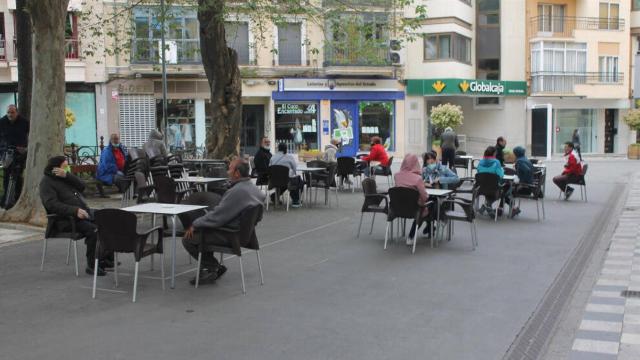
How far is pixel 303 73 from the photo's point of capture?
3309cm

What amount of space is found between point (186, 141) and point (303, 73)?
263 inches

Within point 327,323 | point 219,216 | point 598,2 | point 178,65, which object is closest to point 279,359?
point 327,323

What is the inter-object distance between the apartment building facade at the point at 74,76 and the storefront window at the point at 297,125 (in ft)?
29.0

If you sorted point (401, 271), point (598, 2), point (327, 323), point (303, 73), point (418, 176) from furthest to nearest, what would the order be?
point (598, 2), point (303, 73), point (418, 176), point (401, 271), point (327, 323)

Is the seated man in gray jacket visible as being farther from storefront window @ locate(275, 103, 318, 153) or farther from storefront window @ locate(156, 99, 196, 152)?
storefront window @ locate(275, 103, 318, 153)

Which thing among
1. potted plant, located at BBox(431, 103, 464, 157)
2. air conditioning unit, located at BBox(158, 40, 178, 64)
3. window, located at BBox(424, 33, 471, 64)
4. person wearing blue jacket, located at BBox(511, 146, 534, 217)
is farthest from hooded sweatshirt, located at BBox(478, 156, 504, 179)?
window, located at BBox(424, 33, 471, 64)

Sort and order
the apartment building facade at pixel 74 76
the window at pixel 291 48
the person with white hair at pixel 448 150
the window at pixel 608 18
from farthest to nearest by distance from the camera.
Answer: the window at pixel 608 18, the window at pixel 291 48, the apartment building facade at pixel 74 76, the person with white hair at pixel 448 150

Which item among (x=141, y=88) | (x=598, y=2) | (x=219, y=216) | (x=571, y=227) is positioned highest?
(x=598, y=2)

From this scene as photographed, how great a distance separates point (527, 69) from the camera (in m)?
36.6

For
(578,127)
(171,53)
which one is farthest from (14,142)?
(578,127)

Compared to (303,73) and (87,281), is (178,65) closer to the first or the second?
(303,73)

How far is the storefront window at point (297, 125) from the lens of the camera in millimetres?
33719

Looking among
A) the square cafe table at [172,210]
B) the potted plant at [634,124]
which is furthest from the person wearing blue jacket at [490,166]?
the potted plant at [634,124]

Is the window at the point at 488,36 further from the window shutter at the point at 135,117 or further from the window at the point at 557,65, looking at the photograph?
the window shutter at the point at 135,117
